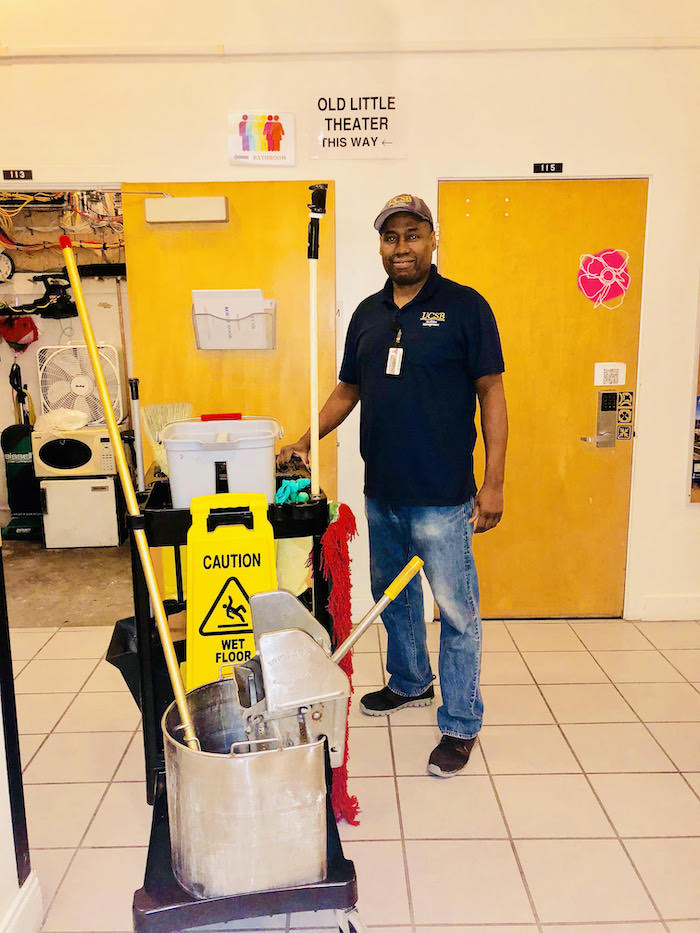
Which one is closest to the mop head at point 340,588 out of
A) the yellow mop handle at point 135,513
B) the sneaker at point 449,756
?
the sneaker at point 449,756

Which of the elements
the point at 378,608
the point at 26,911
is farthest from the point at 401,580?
the point at 26,911

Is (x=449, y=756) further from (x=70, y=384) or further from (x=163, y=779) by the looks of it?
(x=70, y=384)

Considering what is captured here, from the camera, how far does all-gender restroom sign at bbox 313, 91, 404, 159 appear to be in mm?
3111

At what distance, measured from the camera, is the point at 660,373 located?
3342 mm

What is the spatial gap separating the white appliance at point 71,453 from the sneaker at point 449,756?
313cm

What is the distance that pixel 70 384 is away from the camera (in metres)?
5.00

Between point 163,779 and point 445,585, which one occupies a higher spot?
point 445,585

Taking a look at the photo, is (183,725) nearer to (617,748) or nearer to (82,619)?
(617,748)

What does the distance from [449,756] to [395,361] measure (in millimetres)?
1233

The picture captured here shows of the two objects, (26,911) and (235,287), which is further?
(235,287)

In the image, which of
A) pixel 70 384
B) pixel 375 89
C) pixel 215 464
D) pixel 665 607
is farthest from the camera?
pixel 70 384

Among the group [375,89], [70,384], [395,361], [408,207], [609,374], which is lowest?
[70,384]

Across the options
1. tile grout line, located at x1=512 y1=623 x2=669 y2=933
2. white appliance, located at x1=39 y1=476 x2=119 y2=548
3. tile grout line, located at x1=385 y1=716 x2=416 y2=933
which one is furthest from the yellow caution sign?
white appliance, located at x1=39 y1=476 x2=119 y2=548

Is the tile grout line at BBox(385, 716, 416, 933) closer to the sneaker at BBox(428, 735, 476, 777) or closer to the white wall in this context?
the sneaker at BBox(428, 735, 476, 777)
